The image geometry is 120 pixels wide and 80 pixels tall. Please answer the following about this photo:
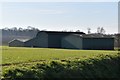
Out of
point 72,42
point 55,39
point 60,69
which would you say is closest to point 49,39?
point 55,39

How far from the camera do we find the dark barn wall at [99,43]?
238ft

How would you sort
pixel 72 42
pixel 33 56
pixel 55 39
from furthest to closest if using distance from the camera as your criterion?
1. pixel 55 39
2. pixel 72 42
3. pixel 33 56

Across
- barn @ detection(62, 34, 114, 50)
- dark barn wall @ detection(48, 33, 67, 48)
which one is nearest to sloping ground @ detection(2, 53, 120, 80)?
barn @ detection(62, 34, 114, 50)

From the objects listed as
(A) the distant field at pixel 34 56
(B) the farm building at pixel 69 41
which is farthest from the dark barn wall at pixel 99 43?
(A) the distant field at pixel 34 56

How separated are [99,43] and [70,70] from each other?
53699 millimetres

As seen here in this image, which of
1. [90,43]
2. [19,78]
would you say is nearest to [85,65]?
[19,78]

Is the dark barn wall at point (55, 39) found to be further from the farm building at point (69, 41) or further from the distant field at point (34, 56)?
the distant field at point (34, 56)

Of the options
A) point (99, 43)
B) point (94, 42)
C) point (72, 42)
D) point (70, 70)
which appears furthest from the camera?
point (72, 42)

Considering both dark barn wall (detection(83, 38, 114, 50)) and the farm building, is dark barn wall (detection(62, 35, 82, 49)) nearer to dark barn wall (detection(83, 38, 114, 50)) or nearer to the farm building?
the farm building

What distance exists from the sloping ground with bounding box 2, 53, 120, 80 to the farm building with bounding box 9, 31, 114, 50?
42.5 metres

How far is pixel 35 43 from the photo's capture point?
83.6 m

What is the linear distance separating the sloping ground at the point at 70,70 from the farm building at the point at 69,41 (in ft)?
139

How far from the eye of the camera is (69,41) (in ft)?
257

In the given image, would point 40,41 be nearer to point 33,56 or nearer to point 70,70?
point 33,56
